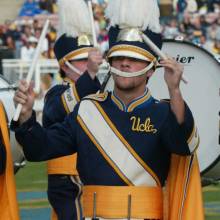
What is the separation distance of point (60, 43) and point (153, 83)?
2.82 ft

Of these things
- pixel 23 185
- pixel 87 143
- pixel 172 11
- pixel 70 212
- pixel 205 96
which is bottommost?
pixel 172 11

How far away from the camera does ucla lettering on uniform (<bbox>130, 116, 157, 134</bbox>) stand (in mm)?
5203

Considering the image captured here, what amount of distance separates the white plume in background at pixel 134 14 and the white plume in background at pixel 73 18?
2.11 metres

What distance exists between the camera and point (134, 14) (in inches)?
207

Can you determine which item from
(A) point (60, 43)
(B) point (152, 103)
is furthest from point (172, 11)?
(B) point (152, 103)

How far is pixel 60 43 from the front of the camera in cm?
754

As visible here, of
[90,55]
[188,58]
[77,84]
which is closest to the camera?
[90,55]

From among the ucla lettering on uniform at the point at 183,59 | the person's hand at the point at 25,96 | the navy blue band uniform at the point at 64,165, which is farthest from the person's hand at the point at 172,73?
the ucla lettering on uniform at the point at 183,59

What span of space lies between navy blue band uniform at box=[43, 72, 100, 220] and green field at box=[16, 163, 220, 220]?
A: 286cm

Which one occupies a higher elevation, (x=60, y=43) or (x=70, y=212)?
(x=60, y=43)

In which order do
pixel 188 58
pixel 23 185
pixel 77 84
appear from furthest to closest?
pixel 23 185 < pixel 188 58 < pixel 77 84

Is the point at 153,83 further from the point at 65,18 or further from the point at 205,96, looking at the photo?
the point at 65,18

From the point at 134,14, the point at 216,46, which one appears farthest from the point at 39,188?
the point at 216,46

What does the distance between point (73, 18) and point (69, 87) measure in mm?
608
